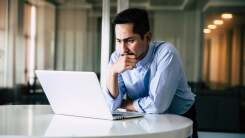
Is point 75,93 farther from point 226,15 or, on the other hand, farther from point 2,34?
point 2,34

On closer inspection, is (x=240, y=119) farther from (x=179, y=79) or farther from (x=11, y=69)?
(x=179, y=79)

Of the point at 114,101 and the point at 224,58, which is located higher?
the point at 224,58

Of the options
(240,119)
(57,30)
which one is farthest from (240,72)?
(57,30)

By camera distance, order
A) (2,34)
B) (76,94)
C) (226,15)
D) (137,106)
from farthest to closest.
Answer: (2,34) → (226,15) → (137,106) → (76,94)

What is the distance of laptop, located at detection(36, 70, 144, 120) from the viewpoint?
1553 millimetres

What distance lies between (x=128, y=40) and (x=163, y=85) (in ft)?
0.89

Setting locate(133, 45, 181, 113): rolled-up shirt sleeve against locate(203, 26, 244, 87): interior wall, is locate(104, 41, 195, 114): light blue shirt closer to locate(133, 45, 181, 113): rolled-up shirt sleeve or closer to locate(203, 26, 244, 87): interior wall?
locate(133, 45, 181, 113): rolled-up shirt sleeve

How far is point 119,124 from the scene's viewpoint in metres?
1.49

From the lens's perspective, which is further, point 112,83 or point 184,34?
point 184,34

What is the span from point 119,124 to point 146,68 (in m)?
0.58

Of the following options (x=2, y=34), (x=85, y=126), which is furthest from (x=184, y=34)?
(x=85, y=126)

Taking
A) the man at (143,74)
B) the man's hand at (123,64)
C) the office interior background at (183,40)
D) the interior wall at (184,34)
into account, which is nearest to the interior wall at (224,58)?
the office interior background at (183,40)

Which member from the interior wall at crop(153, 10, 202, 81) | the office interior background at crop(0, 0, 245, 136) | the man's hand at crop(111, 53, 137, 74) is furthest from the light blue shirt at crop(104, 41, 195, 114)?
the interior wall at crop(153, 10, 202, 81)

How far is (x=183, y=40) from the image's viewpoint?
17.8 ft
